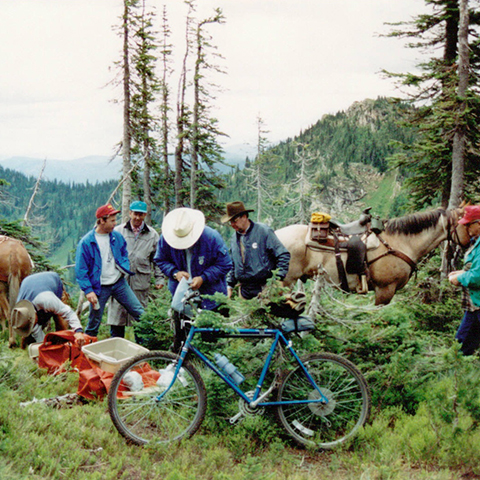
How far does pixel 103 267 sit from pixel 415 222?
17.5 ft

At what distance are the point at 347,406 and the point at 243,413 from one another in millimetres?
1018

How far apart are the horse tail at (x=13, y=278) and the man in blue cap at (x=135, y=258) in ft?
6.75

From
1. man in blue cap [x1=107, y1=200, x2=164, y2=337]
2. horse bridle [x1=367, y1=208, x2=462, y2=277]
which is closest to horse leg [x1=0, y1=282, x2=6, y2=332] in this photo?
man in blue cap [x1=107, y1=200, x2=164, y2=337]

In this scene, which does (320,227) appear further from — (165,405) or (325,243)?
(165,405)

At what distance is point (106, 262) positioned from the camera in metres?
6.63

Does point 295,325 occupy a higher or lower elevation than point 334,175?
lower

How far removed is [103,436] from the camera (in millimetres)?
4008

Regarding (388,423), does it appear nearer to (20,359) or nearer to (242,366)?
(242,366)

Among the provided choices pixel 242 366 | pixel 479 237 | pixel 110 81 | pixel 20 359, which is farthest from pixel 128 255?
pixel 110 81

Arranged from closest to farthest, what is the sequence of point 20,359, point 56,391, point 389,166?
point 56,391, point 20,359, point 389,166

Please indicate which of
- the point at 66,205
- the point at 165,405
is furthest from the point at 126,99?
the point at 66,205

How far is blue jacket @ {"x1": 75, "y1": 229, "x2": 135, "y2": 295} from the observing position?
6297mm

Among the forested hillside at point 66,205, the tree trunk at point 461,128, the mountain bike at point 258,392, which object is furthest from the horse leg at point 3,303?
the forested hillside at point 66,205

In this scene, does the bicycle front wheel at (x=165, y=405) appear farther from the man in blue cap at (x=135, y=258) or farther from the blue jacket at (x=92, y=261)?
the man in blue cap at (x=135, y=258)
